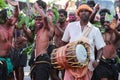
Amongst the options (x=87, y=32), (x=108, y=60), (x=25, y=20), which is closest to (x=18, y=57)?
(x=25, y=20)

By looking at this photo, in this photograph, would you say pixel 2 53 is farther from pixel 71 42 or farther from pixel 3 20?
pixel 71 42

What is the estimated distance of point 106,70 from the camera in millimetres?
9781

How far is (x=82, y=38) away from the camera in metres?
8.46

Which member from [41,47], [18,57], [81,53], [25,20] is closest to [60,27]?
[18,57]

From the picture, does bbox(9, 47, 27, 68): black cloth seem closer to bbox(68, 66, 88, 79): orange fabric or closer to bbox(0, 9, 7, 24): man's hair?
bbox(0, 9, 7, 24): man's hair

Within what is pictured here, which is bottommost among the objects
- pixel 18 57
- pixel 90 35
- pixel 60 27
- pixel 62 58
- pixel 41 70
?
pixel 18 57

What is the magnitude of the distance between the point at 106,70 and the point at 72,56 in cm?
179

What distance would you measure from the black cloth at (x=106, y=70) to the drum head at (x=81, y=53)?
152 centimetres

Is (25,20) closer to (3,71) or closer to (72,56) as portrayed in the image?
(3,71)

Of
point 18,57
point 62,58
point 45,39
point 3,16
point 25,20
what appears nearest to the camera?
point 62,58

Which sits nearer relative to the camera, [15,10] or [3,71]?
[3,71]

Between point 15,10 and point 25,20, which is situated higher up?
point 15,10

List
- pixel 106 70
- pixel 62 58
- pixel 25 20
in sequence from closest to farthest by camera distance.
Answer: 1. pixel 62 58
2. pixel 106 70
3. pixel 25 20

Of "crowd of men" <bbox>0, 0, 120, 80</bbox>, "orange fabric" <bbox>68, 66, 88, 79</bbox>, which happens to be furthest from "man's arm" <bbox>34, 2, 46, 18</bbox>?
"orange fabric" <bbox>68, 66, 88, 79</bbox>
